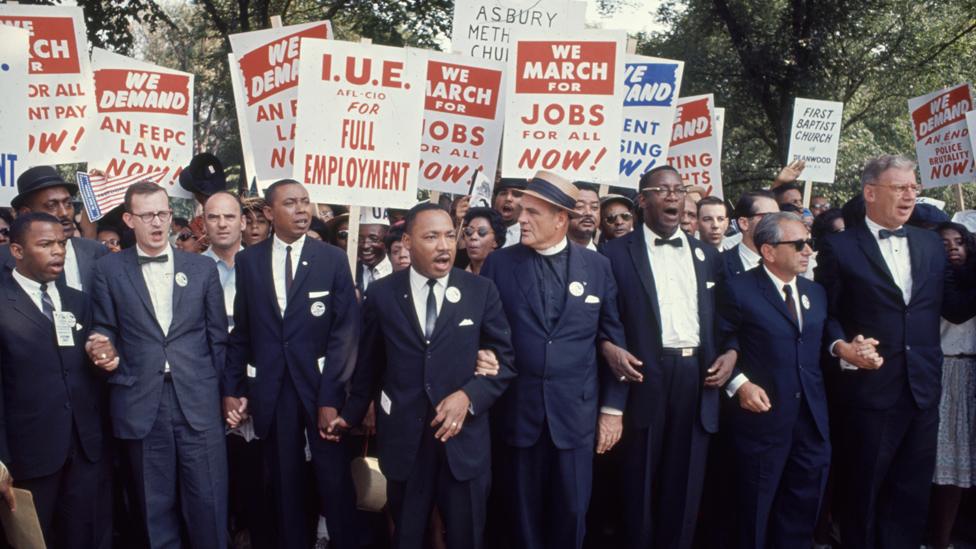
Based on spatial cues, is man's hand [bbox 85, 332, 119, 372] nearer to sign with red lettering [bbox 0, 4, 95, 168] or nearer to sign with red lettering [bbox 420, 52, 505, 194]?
sign with red lettering [bbox 0, 4, 95, 168]

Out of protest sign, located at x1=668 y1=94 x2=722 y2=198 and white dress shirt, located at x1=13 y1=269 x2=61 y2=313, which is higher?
protest sign, located at x1=668 y1=94 x2=722 y2=198

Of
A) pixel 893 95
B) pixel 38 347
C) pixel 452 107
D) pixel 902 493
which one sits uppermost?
pixel 893 95

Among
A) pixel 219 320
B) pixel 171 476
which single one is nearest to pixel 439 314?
pixel 219 320

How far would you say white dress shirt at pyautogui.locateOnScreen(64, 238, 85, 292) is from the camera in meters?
5.36

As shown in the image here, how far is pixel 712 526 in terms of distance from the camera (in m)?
5.67

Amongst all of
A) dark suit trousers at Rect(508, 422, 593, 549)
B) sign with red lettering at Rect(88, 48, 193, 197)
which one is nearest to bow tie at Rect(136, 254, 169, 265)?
dark suit trousers at Rect(508, 422, 593, 549)

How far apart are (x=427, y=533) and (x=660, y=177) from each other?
261 centimetres

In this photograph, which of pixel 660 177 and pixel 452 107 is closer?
pixel 660 177

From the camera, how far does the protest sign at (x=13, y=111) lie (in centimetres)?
719

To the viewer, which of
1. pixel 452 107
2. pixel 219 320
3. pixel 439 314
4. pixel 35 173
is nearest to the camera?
pixel 439 314

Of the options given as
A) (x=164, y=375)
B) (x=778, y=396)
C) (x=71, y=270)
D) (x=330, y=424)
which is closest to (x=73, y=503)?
(x=164, y=375)

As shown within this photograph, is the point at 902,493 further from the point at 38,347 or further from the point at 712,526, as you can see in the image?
the point at 38,347

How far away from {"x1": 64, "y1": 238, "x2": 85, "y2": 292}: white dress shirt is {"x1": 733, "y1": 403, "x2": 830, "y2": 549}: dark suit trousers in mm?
4115

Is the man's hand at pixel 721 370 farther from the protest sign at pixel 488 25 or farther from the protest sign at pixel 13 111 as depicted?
the protest sign at pixel 13 111
